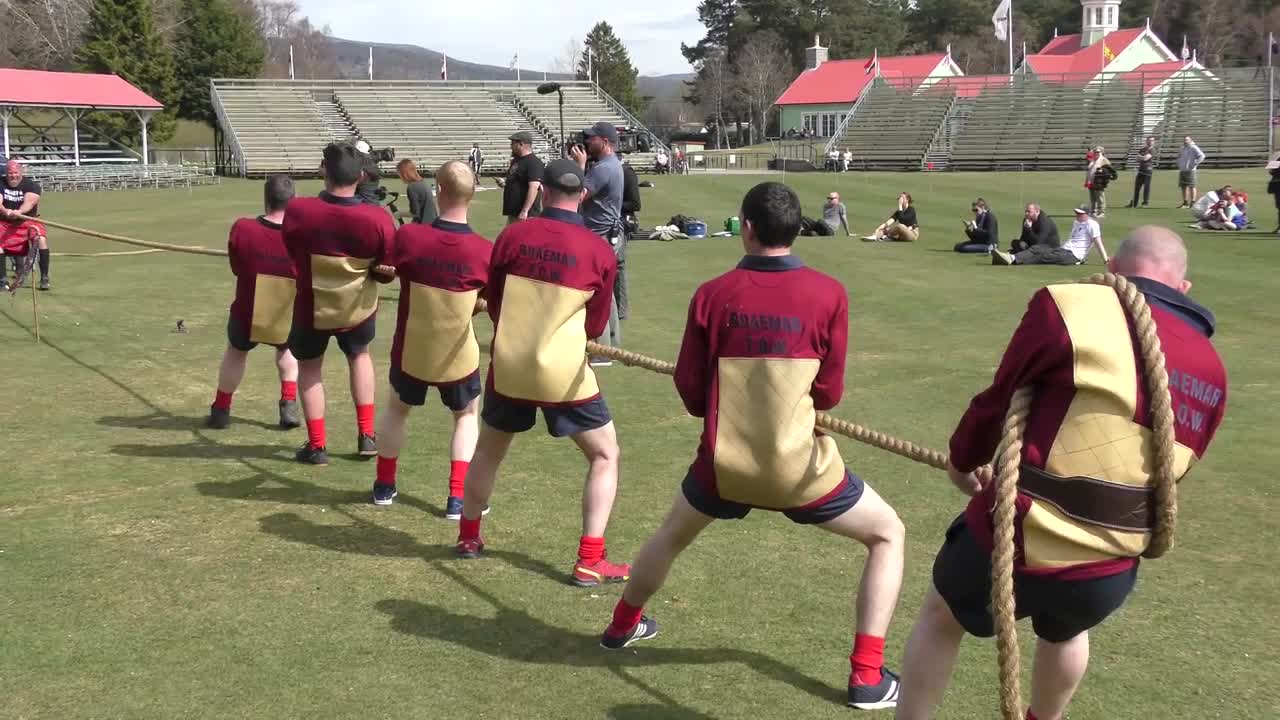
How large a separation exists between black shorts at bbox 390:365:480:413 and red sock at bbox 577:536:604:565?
1328mm

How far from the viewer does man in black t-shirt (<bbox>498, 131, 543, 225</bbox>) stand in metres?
10.0

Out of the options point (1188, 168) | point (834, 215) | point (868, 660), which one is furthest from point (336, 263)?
point (1188, 168)

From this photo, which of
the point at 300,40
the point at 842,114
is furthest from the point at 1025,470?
the point at 300,40

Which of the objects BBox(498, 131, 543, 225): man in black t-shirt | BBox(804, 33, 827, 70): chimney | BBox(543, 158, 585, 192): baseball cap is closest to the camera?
BBox(543, 158, 585, 192): baseball cap

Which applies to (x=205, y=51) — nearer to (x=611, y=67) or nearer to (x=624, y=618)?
(x=611, y=67)

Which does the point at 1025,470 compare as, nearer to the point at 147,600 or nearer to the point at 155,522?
the point at 147,600

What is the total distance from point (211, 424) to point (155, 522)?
7.72 ft

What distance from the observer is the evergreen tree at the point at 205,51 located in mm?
63344

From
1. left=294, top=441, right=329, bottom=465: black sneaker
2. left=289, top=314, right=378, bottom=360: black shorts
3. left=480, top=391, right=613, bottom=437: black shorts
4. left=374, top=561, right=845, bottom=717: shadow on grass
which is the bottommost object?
left=374, top=561, right=845, bottom=717: shadow on grass

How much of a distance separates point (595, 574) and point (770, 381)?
1.91m

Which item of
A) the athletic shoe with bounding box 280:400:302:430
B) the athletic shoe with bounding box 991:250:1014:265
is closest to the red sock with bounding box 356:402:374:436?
the athletic shoe with bounding box 280:400:302:430

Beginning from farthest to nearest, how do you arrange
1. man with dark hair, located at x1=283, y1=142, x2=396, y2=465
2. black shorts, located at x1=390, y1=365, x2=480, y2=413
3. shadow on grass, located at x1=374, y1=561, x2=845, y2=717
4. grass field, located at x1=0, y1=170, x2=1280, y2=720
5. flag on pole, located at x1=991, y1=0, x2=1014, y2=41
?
flag on pole, located at x1=991, y1=0, x2=1014, y2=41
man with dark hair, located at x1=283, y1=142, x2=396, y2=465
black shorts, located at x1=390, y1=365, x2=480, y2=413
shadow on grass, located at x1=374, y1=561, x2=845, y2=717
grass field, located at x1=0, y1=170, x2=1280, y2=720

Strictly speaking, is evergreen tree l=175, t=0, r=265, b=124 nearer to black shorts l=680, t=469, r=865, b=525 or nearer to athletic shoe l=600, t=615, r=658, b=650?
athletic shoe l=600, t=615, r=658, b=650

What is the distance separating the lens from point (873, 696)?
4348 millimetres
